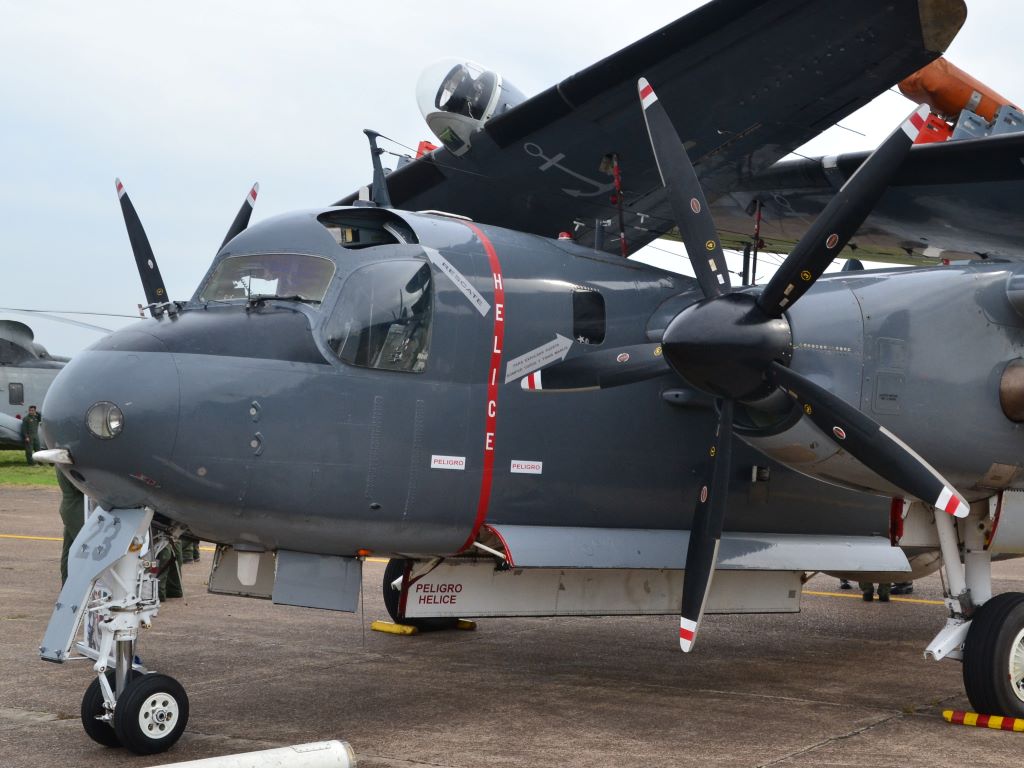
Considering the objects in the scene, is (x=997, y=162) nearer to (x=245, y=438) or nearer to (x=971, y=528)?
(x=971, y=528)

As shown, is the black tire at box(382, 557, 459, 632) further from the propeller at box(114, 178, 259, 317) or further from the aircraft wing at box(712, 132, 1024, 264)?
the aircraft wing at box(712, 132, 1024, 264)

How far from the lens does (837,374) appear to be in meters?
8.77

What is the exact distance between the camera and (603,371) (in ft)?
28.9

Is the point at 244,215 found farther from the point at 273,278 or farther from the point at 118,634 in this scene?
the point at 118,634

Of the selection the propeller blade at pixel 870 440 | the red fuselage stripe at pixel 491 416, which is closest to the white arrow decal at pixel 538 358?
the red fuselage stripe at pixel 491 416

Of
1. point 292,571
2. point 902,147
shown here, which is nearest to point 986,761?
point 902,147

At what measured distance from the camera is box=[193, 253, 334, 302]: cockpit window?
8336 millimetres

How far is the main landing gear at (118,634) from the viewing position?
728 centimetres

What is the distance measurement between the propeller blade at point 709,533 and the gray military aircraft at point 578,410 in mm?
23

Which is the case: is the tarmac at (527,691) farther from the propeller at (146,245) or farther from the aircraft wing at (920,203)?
the aircraft wing at (920,203)

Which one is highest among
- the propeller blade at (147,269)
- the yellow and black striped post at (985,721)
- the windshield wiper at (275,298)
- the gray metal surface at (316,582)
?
the propeller blade at (147,269)

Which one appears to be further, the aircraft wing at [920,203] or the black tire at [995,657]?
the aircraft wing at [920,203]

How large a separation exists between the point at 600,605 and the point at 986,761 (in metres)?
3.13

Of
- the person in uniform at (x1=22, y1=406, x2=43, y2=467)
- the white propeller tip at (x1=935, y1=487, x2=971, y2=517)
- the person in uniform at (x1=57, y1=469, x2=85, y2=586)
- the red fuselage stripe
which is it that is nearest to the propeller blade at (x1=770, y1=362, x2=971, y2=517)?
the white propeller tip at (x1=935, y1=487, x2=971, y2=517)
